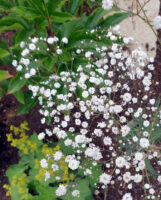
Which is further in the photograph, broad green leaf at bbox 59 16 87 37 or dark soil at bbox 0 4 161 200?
dark soil at bbox 0 4 161 200

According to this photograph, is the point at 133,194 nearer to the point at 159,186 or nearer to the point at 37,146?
the point at 159,186

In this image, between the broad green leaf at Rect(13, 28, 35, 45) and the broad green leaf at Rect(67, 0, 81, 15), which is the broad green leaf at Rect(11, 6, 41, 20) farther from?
the broad green leaf at Rect(67, 0, 81, 15)

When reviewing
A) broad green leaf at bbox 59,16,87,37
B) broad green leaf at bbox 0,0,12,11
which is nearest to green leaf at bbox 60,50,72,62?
broad green leaf at bbox 59,16,87,37

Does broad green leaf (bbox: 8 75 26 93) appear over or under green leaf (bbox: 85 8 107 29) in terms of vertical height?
under

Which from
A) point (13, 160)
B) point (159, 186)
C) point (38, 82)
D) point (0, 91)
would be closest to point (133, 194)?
point (159, 186)

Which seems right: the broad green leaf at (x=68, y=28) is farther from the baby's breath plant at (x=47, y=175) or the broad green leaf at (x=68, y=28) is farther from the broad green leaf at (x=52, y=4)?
the baby's breath plant at (x=47, y=175)

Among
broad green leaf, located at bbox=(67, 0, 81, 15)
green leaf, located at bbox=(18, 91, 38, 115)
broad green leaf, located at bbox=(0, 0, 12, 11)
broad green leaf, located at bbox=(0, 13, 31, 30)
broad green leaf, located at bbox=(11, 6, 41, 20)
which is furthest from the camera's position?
green leaf, located at bbox=(18, 91, 38, 115)

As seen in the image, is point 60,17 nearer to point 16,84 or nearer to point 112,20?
point 112,20

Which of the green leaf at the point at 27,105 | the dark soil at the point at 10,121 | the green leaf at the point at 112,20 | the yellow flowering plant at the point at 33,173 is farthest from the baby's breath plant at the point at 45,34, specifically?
the dark soil at the point at 10,121
